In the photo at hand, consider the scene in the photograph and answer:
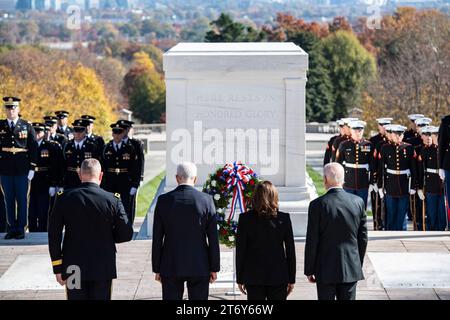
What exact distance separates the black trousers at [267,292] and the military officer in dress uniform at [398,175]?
6.03m

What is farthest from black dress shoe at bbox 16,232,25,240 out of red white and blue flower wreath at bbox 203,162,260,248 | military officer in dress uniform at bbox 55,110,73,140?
red white and blue flower wreath at bbox 203,162,260,248

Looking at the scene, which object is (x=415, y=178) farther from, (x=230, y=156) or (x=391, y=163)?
(x=230, y=156)

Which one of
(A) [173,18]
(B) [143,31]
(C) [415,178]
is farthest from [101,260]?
(A) [173,18]

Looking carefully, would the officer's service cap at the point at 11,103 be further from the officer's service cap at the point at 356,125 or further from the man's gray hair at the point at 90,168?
the man's gray hair at the point at 90,168

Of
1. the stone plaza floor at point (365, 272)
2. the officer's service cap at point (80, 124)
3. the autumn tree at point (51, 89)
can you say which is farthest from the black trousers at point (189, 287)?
the autumn tree at point (51, 89)

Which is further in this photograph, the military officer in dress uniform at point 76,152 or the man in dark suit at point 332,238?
the military officer in dress uniform at point 76,152

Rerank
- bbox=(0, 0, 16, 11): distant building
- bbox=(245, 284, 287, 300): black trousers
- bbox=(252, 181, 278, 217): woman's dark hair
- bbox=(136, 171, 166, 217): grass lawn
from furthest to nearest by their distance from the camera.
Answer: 1. bbox=(0, 0, 16, 11): distant building
2. bbox=(136, 171, 166, 217): grass lawn
3. bbox=(245, 284, 287, 300): black trousers
4. bbox=(252, 181, 278, 217): woman's dark hair

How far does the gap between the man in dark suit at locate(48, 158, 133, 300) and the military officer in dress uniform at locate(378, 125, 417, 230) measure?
6280 millimetres

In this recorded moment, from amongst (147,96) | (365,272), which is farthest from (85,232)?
(147,96)

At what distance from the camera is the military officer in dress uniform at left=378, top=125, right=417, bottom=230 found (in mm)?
13008

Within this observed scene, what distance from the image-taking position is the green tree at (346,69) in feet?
231

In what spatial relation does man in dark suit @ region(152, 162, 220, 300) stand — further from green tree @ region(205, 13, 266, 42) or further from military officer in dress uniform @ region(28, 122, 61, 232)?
green tree @ region(205, 13, 266, 42)

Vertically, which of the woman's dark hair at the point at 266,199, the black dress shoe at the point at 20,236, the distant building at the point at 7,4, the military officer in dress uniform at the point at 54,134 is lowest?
the black dress shoe at the point at 20,236

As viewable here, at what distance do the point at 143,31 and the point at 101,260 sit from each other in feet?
536
